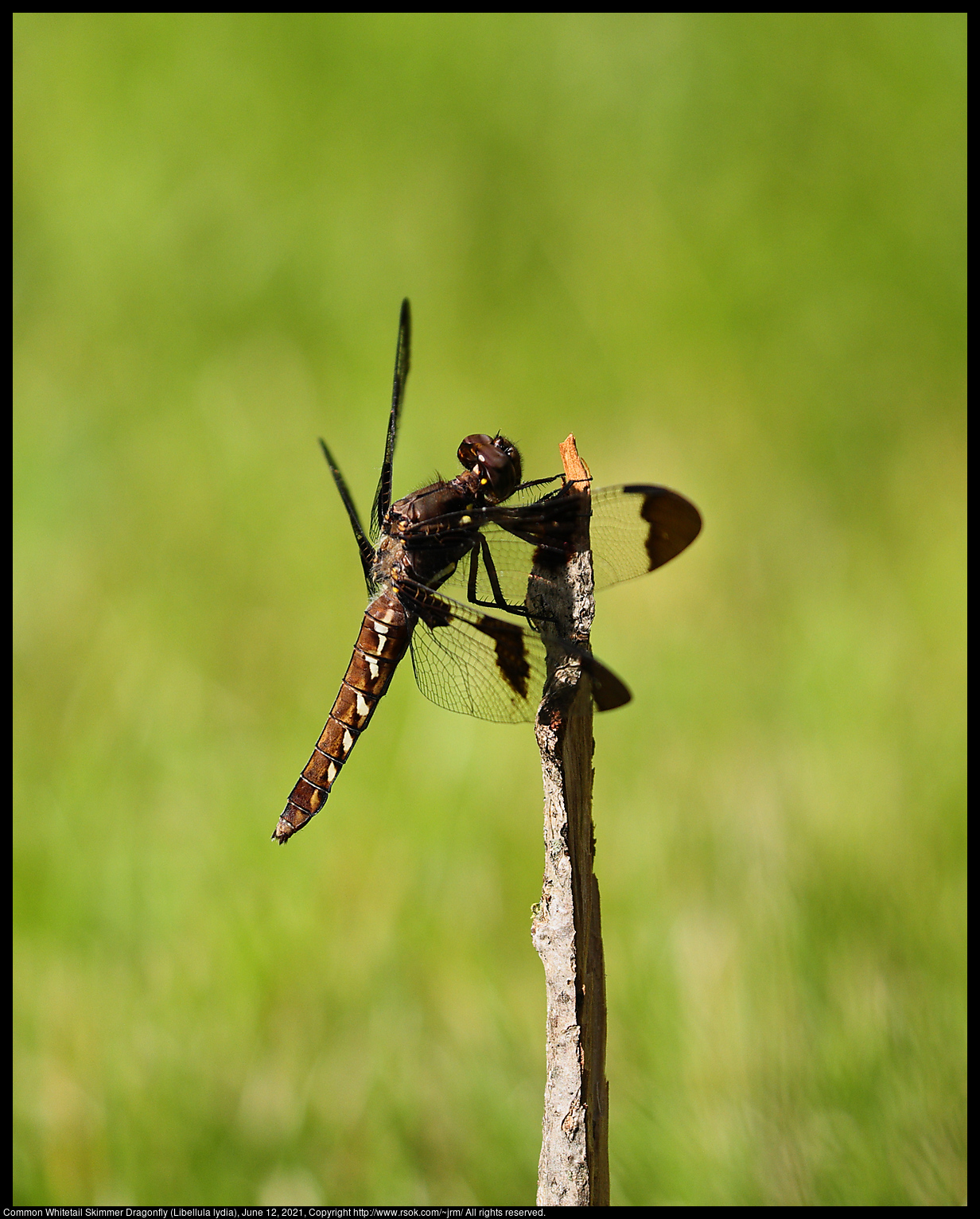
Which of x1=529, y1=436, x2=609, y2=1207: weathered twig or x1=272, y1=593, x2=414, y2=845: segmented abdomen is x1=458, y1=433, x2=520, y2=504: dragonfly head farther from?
x1=529, y1=436, x2=609, y2=1207: weathered twig

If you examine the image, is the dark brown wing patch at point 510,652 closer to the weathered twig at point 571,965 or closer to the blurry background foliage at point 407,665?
the weathered twig at point 571,965

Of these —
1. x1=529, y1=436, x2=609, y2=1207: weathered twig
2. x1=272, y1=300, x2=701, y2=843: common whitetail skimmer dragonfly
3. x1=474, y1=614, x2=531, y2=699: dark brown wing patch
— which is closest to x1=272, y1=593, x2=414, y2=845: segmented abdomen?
x1=272, y1=300, x2=701, y2=843: common whitetail skimmer dragonfly

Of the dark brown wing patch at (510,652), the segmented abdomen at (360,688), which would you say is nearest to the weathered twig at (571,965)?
the dark brown wing patch at (510,652)

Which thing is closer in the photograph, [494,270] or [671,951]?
[671,951]

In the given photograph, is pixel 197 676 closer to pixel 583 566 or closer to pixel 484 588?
pixel 484 588

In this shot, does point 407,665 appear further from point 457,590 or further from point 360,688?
point 360,688

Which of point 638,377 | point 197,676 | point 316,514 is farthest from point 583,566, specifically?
point 638,377
